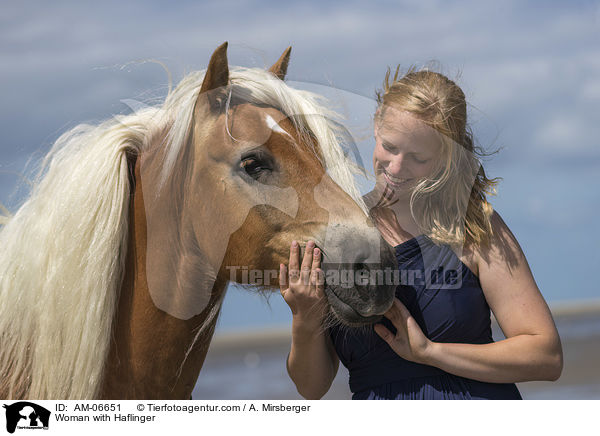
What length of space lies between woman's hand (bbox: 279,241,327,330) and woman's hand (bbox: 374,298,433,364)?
0.90 feet

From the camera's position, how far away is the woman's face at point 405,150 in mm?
2369

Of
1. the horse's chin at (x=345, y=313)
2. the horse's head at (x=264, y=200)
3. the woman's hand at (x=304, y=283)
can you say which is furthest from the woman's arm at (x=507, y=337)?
the woman's hand at (x=304, y=283)

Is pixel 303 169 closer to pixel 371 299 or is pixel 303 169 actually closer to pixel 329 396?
pixel 371 299

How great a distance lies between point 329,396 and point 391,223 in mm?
9180

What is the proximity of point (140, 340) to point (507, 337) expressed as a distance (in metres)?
1.54

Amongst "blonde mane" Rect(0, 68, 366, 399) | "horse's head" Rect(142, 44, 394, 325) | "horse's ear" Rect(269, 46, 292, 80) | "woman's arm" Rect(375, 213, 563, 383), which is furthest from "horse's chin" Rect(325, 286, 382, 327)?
"horse's ear" Rect(269, 46, 292, 80)

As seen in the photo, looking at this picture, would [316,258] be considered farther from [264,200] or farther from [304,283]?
[264,200]

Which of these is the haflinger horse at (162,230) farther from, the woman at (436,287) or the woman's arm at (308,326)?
the woman at (436,287)

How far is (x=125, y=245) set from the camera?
7.98 feet

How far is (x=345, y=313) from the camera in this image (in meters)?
2.25

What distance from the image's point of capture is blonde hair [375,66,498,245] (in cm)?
233

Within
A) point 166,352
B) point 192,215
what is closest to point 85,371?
point 166,352

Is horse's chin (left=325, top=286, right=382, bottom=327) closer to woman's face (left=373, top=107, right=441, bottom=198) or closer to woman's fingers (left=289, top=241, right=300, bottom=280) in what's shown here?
woman's fingers (left=289, top=241, right=300, bottom=280)
